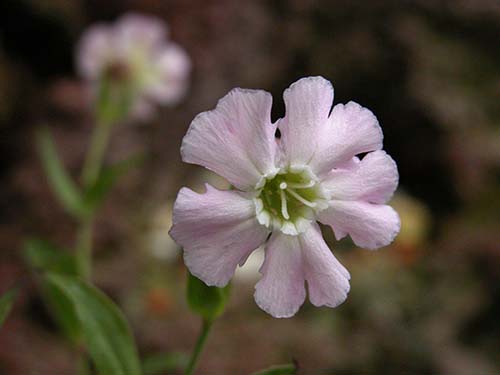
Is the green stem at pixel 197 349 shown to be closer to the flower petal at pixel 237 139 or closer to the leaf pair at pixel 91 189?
the flower petal at pixel 237 139

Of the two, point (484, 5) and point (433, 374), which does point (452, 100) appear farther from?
point (433, 374)

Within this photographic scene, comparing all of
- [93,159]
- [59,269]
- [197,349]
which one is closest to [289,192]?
[197,349]

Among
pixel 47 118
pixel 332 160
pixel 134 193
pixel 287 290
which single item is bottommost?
pixel 134 193

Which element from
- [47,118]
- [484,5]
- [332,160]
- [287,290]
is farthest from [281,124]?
[484,5]

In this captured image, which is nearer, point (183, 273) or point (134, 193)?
point (134, 193)

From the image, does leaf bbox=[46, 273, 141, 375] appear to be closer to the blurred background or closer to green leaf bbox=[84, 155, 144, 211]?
green leaf bbox=[84, 155, 144, 211]

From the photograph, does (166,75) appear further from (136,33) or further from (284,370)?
(284,370)

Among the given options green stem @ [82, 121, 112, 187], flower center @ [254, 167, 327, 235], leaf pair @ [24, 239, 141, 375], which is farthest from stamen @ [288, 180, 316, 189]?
green stem @ [82, 121, 112, 187]
